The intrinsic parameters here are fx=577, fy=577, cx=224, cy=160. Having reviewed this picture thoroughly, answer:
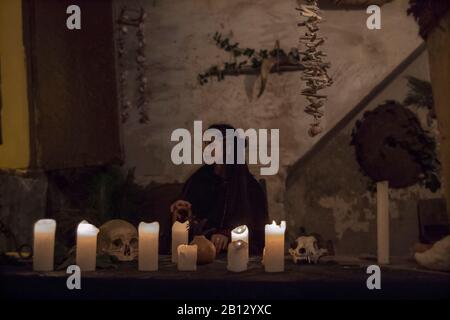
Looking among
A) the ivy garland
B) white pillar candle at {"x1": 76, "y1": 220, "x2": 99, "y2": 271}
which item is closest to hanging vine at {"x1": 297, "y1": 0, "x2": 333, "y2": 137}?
the ivy garland

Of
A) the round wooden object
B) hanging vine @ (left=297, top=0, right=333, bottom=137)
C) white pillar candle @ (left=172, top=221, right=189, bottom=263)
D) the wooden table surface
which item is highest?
hanging vine @ (left=297, top=0, right=333, bottom=137)

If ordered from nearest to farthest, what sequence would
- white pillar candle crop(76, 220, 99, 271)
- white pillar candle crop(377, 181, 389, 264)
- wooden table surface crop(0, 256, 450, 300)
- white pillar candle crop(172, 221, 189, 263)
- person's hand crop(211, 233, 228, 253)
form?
wooden table surface crop(0, 256, 450, 300) → white pillar candle crop(76, 220, 99, 271) → white pillar candle crop(377, 181, 389, 264) → white pillar candle crop(172, 221, 189, 263) → person's hand crop(211, 233, 228, 253)

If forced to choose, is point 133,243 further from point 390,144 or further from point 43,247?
point 390,144

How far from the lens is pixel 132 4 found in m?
3.34

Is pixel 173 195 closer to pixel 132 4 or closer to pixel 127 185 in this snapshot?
pixel 127 185

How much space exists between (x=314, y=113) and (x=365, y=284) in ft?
4.26

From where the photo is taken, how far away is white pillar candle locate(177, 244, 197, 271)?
7.40 ft

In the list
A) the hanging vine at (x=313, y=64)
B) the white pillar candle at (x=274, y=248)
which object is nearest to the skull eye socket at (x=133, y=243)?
the white pillar candle at (x=274, y=248)

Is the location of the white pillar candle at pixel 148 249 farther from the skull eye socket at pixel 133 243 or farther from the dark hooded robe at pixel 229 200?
the dark hooded robe at pixel 229 200

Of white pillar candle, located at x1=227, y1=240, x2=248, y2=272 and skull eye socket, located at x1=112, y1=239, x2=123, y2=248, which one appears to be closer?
white pillar candle, located at x1=227, y1=240, x2=248, y2=272

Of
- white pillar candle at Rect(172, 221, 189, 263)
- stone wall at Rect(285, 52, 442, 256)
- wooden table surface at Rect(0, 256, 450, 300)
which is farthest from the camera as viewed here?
stone wall at Rect(285, 52, 442, 256)

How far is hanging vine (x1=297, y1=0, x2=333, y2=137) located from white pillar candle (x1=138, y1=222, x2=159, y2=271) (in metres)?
1.19

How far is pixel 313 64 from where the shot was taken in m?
3.08

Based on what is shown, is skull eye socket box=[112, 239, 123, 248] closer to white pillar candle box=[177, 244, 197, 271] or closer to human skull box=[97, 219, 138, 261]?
human skull box=[97, 219, 138, 261]
